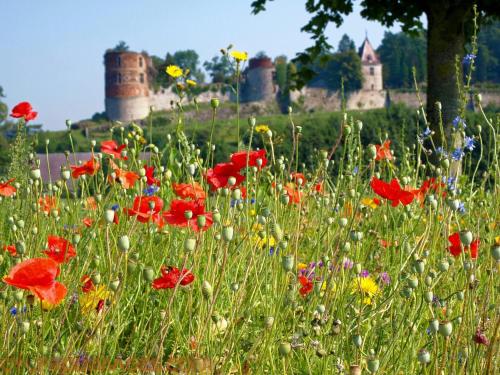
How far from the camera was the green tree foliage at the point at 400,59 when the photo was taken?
2603 inches

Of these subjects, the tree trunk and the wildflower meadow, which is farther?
the tree trunk

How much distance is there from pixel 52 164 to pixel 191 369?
7.38m

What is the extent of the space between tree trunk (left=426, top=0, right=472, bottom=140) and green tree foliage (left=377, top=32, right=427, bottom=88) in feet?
191

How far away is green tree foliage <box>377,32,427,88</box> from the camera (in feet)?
217

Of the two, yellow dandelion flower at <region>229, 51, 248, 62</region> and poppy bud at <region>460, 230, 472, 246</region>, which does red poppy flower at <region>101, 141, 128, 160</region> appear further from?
poppy bud at <region>460, 230, 472, 246</region>

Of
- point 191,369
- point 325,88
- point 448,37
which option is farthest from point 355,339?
point 325,88

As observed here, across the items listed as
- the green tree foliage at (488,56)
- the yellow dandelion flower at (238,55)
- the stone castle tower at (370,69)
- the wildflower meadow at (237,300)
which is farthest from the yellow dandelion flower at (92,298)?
the green tree foliage at (488,56)

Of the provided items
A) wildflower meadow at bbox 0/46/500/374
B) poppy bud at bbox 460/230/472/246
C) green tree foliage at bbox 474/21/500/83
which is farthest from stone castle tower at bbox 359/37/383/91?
poppy bud at bbox 460/230/472/246

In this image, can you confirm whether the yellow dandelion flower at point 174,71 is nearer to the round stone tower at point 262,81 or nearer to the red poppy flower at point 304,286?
the red poppy flower at point 304,286

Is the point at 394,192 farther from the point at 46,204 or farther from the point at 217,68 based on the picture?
the point at 217,68

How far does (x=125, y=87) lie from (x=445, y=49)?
47.3 metres

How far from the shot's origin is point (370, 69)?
62688 millimetres

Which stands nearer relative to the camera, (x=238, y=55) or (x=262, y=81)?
(x=238, y=55)

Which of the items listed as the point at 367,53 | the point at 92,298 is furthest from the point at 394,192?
the point at 367,53
